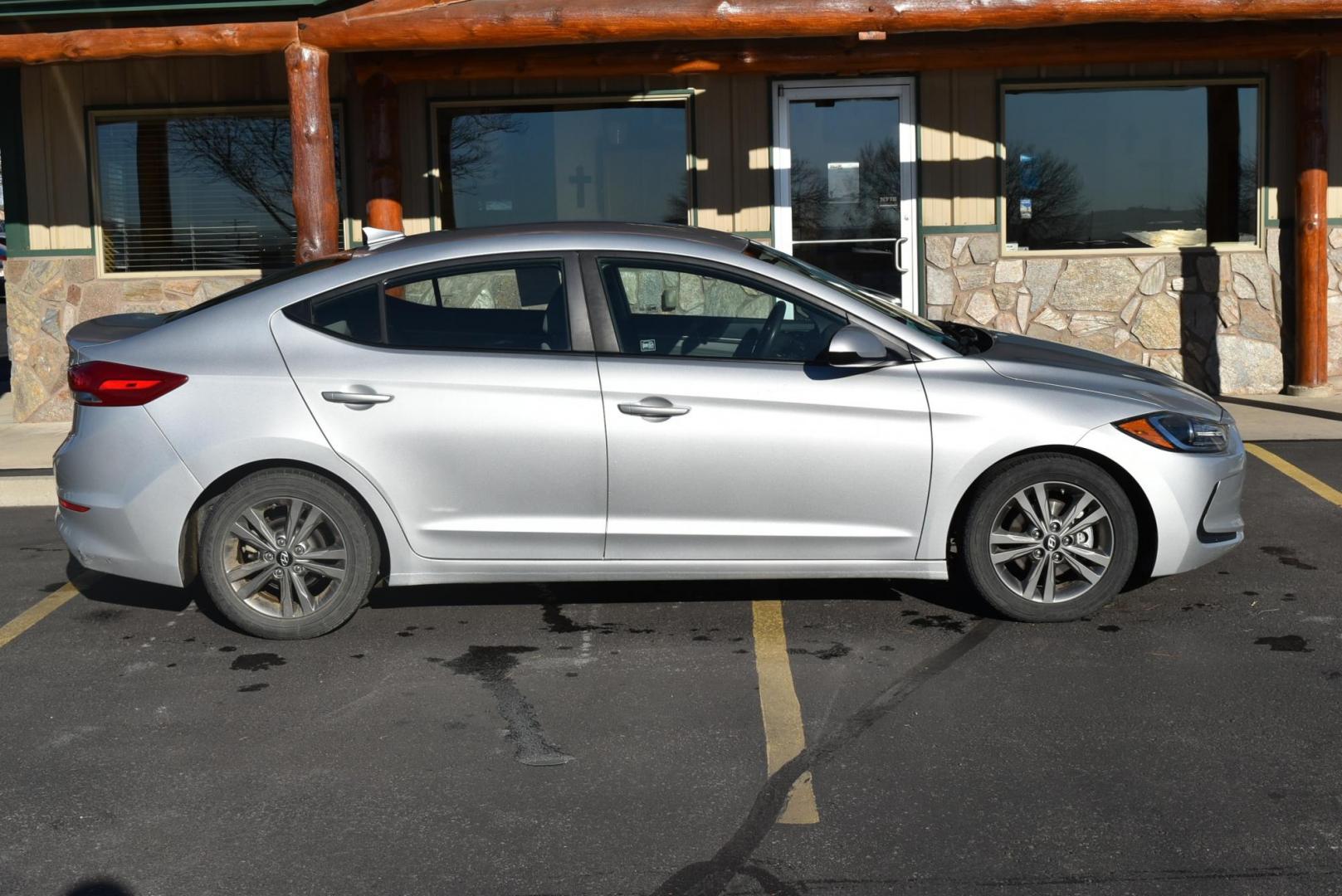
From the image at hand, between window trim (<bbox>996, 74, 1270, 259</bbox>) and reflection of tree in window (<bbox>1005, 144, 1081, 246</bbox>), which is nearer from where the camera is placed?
window trim (<bbox>996, 74, 1270, 259</bbox>)

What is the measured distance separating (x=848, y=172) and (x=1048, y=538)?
23.5ft

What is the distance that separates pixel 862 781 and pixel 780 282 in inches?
86.2

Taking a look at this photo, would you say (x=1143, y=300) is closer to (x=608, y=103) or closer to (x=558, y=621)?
(x=608, y=103)

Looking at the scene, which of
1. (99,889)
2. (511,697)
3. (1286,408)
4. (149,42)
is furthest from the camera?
(1286,408)

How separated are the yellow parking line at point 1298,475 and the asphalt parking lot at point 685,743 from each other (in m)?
1.87

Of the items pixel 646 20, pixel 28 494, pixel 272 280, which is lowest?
pixel 28 494

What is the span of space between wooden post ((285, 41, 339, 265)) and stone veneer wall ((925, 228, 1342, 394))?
5.05m

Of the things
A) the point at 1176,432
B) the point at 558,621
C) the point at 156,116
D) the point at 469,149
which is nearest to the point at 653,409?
the point at 558,621

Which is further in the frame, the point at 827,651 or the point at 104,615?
the point at 104,615

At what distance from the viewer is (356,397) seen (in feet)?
18.7

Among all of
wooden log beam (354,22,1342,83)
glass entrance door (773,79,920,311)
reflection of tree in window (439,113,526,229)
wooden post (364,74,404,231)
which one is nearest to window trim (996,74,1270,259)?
wooden log beam (354,22,1342,83)

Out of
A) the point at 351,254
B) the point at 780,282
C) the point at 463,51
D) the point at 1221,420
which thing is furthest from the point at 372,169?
the point at 1221,420

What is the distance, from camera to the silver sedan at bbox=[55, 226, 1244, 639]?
5676mm

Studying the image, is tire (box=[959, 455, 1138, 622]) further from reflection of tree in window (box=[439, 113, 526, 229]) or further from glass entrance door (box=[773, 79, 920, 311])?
reflection of tree in window (box=[439, 113, 526, 229])
